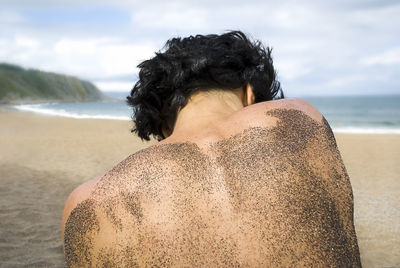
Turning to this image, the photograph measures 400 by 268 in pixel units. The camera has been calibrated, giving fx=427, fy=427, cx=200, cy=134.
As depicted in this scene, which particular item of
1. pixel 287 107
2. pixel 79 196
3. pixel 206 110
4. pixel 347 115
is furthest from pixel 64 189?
pixel 347 115

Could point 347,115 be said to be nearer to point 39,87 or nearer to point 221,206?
point 221,206

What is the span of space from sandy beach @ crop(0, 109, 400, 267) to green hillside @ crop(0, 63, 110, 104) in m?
75.8

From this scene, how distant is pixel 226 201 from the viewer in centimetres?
153

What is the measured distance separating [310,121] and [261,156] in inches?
11.9

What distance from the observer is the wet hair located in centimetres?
195

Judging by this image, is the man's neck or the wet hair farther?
the wet hair

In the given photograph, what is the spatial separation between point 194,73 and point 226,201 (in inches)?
26.5

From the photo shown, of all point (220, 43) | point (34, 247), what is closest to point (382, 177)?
point (34, 247)

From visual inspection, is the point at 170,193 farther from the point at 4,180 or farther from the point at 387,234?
the point at 4,180

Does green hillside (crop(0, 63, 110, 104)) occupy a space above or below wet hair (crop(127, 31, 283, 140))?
above

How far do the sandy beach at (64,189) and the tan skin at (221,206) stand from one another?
2.50m

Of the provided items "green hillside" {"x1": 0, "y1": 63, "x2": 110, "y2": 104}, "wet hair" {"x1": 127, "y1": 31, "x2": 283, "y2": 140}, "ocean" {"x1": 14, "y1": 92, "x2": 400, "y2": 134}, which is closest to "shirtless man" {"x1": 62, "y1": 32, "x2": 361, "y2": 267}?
"wet hair" {"x1": 127, "y1": 31, "x2": 283, "y2": 140}

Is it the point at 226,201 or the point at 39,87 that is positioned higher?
the point at 39,87

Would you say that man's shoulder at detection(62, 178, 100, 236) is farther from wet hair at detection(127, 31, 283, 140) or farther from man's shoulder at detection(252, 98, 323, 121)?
man's shoulder at detection(252, 98, 323, 121)
